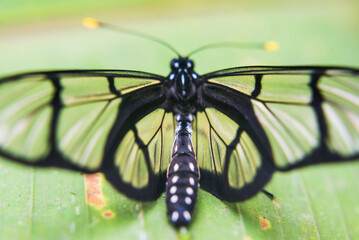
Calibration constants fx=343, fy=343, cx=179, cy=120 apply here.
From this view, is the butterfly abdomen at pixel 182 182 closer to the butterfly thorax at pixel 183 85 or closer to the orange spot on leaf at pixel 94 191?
the butterfly thorax at pixel 183 85

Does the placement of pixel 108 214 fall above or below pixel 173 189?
below

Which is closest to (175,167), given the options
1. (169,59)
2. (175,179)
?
(175,179)

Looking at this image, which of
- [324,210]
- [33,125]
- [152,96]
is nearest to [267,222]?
[324,210]

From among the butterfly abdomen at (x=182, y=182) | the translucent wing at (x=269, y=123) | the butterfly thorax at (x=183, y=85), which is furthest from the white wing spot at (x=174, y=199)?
the butterfly thorax at (x=183, y=85)

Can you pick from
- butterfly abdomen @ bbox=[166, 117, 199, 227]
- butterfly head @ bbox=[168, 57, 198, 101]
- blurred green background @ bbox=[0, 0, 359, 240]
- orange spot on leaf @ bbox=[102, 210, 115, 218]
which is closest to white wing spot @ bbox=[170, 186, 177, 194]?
butterfly abdomen @ bbox=[166, 117, 199, 227]

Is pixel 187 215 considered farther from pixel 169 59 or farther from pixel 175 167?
pixel 169 59
